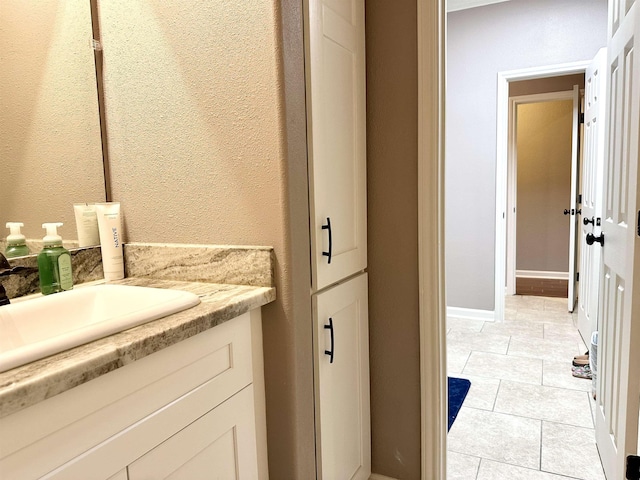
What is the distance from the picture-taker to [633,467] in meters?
1.39

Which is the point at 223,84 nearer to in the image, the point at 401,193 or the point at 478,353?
the point at 401,193

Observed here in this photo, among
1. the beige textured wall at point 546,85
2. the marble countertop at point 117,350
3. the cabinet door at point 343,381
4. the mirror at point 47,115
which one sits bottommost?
the cabinet door at point 343,381

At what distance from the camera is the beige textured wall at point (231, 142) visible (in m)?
1.12

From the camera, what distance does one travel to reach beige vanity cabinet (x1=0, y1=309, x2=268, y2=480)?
657mm

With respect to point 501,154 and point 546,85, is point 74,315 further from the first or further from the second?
point 546,85

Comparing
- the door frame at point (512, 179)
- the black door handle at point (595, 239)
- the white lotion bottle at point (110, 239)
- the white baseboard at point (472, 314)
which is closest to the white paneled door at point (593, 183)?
the white baseboard at point (472, 314)

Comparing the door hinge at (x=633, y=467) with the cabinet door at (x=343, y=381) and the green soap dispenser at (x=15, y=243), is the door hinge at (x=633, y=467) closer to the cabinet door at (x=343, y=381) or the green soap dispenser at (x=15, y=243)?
the cabinet door at (x=343, y=381)

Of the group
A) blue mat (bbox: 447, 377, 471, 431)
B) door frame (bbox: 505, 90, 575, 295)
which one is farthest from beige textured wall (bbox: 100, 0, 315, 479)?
door frame (bbox: 505, 90, 575, 295)

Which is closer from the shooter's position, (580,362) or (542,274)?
(580,362)

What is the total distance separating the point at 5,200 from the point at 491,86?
11.7 ft

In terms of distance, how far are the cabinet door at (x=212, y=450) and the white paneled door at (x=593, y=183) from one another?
227 cm

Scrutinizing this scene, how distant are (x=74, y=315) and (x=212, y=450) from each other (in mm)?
458

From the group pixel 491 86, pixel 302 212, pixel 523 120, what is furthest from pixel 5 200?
pixel 523 120

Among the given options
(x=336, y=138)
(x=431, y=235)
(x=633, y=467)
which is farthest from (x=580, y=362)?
(x=336, y=138)
